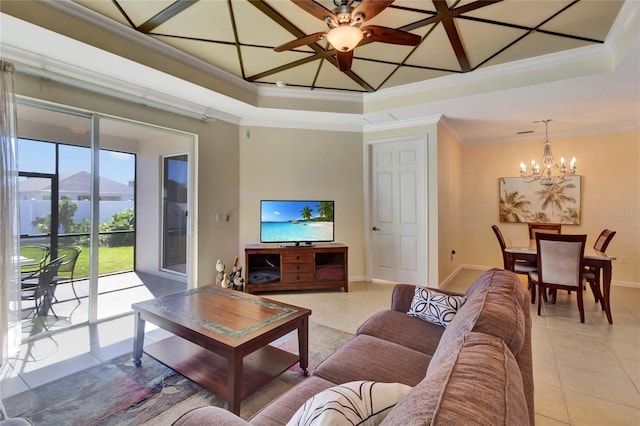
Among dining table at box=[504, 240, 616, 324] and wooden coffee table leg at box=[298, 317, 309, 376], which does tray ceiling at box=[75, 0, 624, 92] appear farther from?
wooden coffee table leg at box=[298, 317, 309, 376]

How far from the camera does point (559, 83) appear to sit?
300 centimetres

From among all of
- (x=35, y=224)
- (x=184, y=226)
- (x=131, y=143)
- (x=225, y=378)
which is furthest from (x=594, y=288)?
(x=35, y=224)

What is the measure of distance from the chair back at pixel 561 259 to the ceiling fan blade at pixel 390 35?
2.60m

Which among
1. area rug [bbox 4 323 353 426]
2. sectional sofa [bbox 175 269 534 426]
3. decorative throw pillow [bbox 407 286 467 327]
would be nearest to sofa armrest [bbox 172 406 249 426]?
sectional sofa [bbox 175 269 534 426]

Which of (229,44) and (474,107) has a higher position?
(229,44)

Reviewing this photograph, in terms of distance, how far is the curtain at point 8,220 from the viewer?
2289 millimetres

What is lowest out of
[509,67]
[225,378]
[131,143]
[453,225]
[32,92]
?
[225,378]

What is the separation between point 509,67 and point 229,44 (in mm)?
2952

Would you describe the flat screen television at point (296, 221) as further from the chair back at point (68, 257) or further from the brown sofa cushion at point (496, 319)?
the brown sofa cushion at point (496, 319)

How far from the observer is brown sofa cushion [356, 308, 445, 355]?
1731mm

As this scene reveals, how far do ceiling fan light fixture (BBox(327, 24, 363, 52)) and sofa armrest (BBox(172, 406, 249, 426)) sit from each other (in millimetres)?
2180

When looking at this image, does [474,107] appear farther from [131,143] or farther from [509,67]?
[131,143]

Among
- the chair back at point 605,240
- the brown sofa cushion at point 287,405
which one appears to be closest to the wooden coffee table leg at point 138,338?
the brown sofa cushion at point 287,405

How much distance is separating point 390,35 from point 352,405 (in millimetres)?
2326
